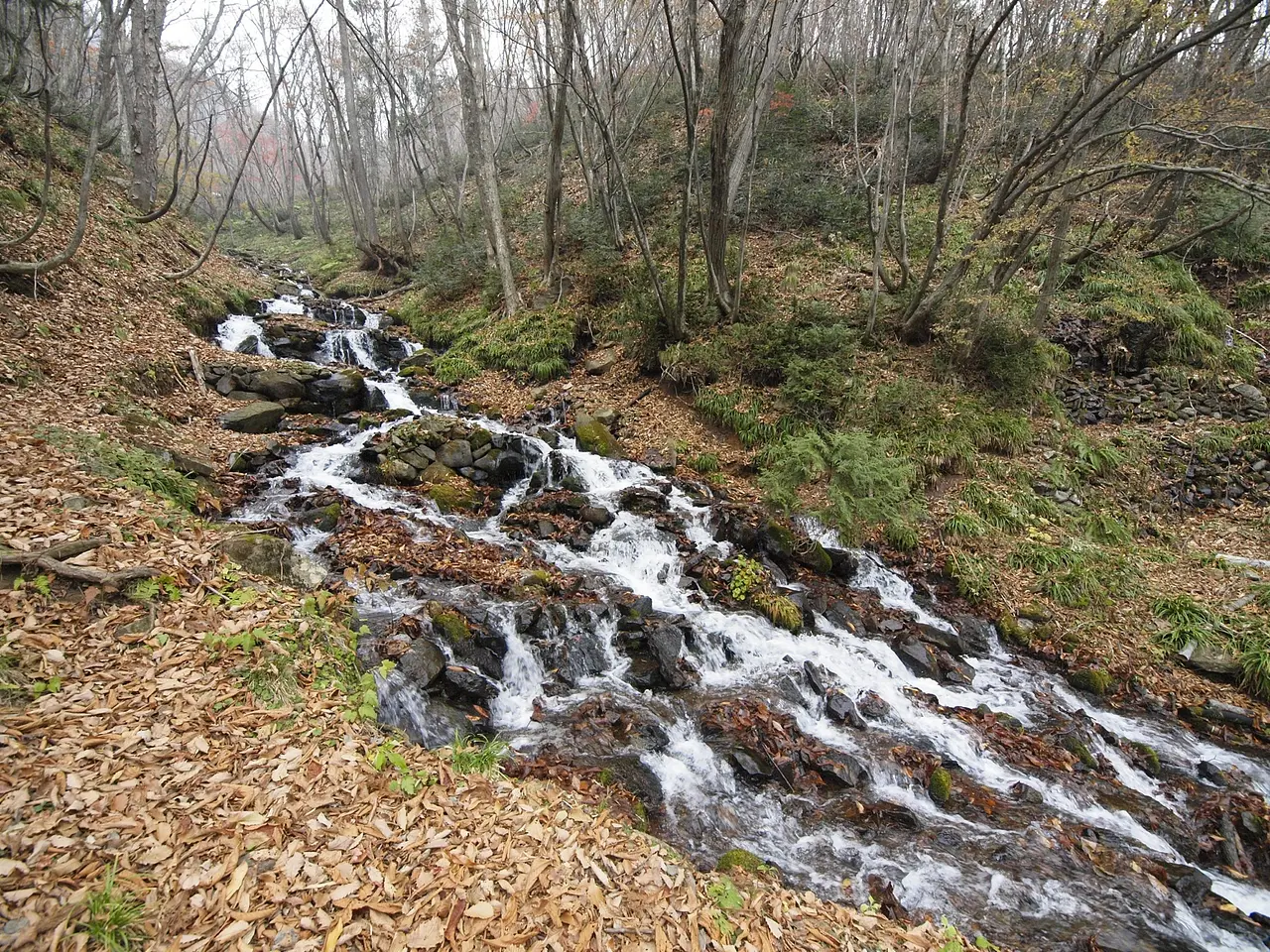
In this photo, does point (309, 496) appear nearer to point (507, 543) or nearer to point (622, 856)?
point (507, 543)

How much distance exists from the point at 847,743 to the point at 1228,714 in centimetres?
446

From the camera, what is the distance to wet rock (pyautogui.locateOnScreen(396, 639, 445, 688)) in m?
5.20

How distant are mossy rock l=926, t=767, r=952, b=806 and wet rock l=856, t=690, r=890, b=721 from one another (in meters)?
0.84

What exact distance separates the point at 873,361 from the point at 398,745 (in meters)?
10.3

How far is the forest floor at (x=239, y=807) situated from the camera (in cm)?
247

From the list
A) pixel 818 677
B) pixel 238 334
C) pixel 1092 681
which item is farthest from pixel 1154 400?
pixel 238 334

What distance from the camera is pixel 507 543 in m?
8.17

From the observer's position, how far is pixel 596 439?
10.7m

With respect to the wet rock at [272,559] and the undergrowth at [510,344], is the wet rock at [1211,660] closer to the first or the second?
the wet rock at [272,559]

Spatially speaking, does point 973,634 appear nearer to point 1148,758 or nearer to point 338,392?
point 1148,758

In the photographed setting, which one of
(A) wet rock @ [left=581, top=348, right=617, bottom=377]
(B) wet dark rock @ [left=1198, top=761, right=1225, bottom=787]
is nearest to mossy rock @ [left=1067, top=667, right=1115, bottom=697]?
(B) wet dark rock @ [left=1198, top=761, right=1225, bottom=787]

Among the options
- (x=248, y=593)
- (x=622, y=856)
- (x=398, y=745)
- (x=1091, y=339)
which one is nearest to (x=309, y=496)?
(x=248, y=593)

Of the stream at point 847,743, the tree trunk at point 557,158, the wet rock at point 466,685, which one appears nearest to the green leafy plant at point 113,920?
the stream at point 847,743

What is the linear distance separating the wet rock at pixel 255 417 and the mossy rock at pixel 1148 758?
12.9 metres
